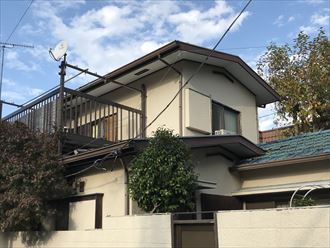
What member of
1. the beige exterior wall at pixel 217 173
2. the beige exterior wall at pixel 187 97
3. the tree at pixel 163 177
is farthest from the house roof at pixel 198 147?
the beige exterior wall at pixel 187 97

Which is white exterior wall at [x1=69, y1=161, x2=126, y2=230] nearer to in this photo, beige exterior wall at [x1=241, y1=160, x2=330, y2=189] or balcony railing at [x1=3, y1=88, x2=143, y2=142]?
balcony railing at [x1=3, y1=88, x2=143, y2=142]

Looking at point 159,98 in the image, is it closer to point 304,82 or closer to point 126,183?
point 126,183

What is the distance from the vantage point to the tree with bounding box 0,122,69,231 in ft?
32.7

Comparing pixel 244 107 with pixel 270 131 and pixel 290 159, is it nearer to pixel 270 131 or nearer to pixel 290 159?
pixel 290 159

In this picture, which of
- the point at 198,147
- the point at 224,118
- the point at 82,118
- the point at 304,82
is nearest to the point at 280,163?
the point at 198,147

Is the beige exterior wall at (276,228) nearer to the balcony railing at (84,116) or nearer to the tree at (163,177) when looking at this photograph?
the tree at (163,177)

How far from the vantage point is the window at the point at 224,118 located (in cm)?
1387

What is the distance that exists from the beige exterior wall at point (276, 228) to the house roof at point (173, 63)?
6631mm

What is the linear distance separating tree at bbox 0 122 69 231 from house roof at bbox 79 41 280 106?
348cm

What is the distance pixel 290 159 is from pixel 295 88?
11.3 meters

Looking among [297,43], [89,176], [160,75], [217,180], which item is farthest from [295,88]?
[89,176]

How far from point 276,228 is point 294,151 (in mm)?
5882

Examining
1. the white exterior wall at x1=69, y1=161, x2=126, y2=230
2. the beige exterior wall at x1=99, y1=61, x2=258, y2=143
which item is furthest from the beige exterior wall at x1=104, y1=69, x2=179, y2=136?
the white exterior wall at x1=69, y1=161, x2=126, y2=230

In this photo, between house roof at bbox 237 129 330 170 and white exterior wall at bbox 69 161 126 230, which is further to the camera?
house roof at bbox 237 129 330 170
